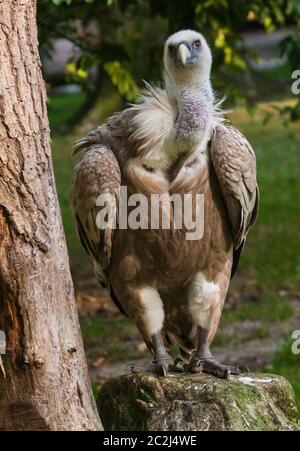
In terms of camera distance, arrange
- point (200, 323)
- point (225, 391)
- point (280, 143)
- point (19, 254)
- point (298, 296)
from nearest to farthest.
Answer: point (19, 254)
point (225, 391)
point (200, 323)
point (298, 296)
point (280, 143)

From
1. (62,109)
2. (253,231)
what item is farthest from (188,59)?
(62,109)

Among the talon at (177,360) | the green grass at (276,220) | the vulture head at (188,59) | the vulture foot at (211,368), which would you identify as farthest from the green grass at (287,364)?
the vulture head at (188,59)

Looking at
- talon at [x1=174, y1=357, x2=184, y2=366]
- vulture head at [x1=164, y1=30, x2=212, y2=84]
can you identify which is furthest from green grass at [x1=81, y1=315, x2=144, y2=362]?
vulture head at [x1=164, y1=30, x2=212, y2=84]

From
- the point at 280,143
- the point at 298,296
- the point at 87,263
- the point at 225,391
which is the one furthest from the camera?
the point at 280,143

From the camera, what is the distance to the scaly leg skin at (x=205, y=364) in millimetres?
5988

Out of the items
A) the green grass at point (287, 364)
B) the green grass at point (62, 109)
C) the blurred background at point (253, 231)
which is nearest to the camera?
the green grass at point (287, 364)

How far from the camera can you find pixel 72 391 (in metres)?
5.12

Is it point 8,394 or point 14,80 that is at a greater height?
point 14,80

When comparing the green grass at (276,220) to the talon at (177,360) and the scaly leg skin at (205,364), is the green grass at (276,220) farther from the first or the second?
the scaly leg skin at (205,364)

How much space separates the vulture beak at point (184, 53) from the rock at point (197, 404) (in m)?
1.79

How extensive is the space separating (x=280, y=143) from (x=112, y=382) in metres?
13.7

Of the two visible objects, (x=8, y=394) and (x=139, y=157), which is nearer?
(x=8, y=394)
